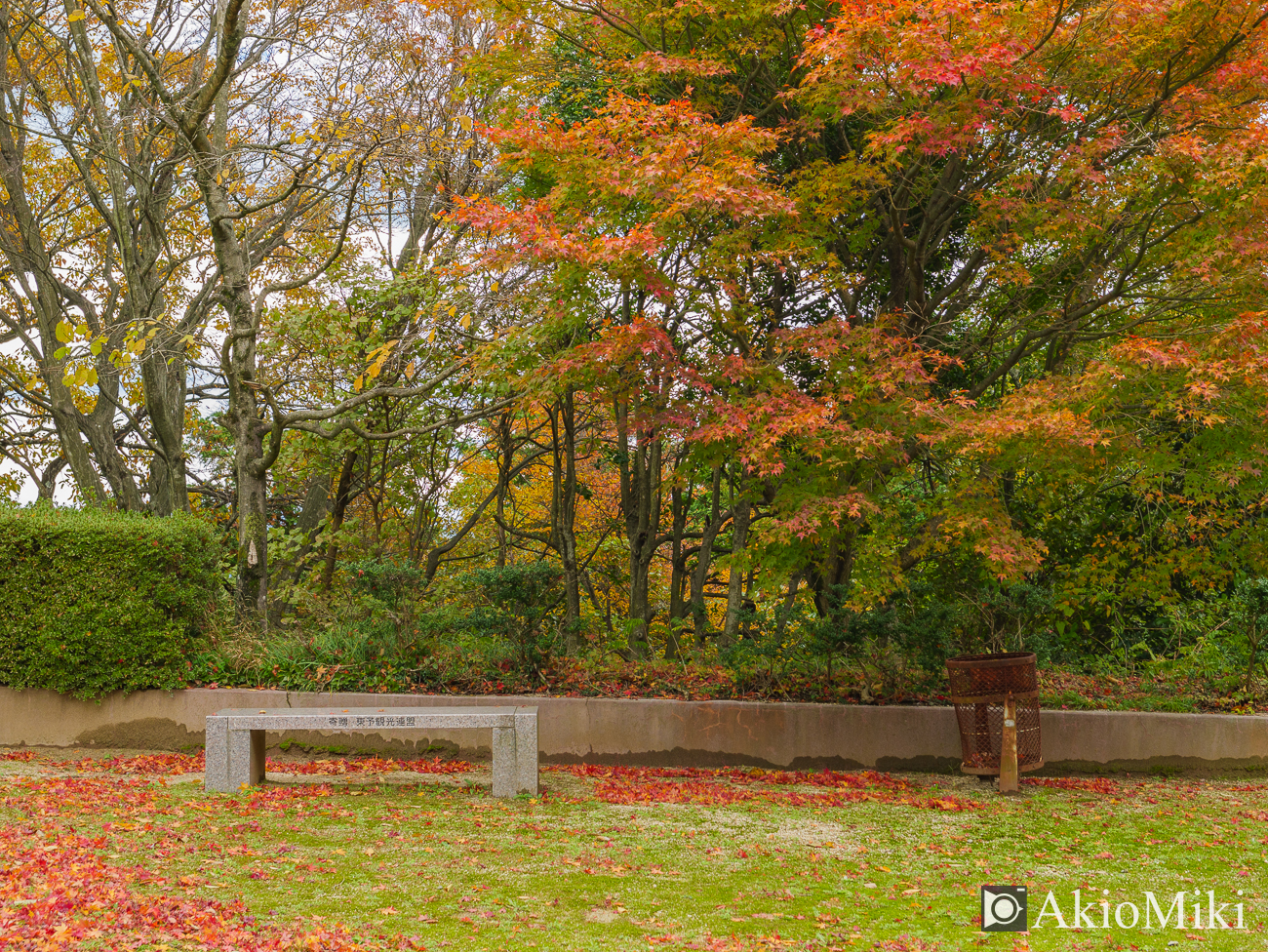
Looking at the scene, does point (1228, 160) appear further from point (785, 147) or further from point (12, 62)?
point (12, 62)

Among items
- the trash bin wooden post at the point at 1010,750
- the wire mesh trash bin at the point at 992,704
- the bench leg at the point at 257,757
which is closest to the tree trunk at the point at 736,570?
the wire mesh trash bin at the point at 992,704

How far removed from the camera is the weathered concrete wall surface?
8141 mm

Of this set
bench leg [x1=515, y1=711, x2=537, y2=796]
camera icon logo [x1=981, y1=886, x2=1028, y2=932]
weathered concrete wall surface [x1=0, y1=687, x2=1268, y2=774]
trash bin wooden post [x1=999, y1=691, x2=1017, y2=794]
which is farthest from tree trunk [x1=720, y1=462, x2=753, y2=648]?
camera icon logo [x1=981, y1=886, x2=1028, y2=932]

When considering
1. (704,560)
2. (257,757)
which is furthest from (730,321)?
(257,757)

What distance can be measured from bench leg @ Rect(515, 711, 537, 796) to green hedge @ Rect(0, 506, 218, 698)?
3677mm

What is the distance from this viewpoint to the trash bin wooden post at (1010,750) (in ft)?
22.6

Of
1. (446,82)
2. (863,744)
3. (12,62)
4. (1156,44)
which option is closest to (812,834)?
(863,744)

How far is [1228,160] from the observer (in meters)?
6.74

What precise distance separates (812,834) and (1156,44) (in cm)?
643

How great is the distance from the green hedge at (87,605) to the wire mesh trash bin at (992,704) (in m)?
6.58

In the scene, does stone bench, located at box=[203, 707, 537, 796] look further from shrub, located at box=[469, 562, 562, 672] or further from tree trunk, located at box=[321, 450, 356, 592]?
tree trunk, located at box=[321, 450, 356, 592]

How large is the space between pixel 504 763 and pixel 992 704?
3.60 metres

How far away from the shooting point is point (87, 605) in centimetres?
817

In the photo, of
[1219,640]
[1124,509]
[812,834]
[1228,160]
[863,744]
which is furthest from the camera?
[1124,509]
